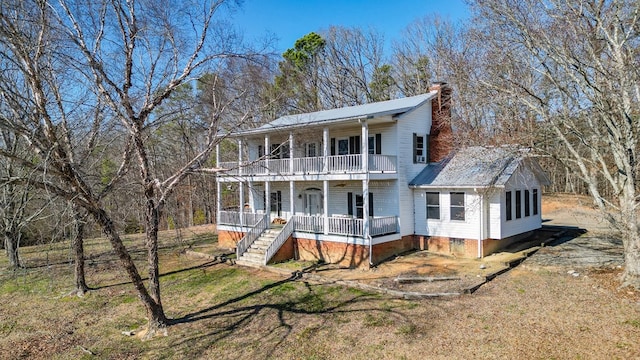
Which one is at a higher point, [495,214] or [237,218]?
[495,214]

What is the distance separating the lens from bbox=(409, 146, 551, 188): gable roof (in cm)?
1647

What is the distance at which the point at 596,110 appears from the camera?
12.8 m

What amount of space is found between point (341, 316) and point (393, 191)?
8334mm

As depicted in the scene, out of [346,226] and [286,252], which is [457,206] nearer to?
[346,226]

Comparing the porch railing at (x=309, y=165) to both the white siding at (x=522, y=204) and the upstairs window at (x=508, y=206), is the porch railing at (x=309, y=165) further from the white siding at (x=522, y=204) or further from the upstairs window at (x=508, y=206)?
the upstairs window at (x=508, y=206)

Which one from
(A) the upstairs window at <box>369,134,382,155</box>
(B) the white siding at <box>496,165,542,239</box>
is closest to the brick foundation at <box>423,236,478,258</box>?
(B) the white siding at <box>496,165,542,239</box>

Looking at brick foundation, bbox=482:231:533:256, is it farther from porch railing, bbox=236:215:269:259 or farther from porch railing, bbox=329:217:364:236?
porch railing, bbox=236:215:269:259

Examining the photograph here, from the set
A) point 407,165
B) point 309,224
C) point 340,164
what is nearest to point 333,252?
point 309,224

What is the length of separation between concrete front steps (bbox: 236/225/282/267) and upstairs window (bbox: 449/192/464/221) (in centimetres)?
796

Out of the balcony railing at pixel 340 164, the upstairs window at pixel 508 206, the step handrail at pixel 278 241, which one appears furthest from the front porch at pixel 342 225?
the upstairs window at pixel 508 206

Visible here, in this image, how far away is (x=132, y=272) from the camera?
34.0 feet

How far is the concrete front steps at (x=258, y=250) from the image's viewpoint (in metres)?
17.5

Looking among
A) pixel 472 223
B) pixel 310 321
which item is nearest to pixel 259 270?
pixel 310 321

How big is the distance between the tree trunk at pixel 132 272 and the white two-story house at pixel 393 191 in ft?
21.0
